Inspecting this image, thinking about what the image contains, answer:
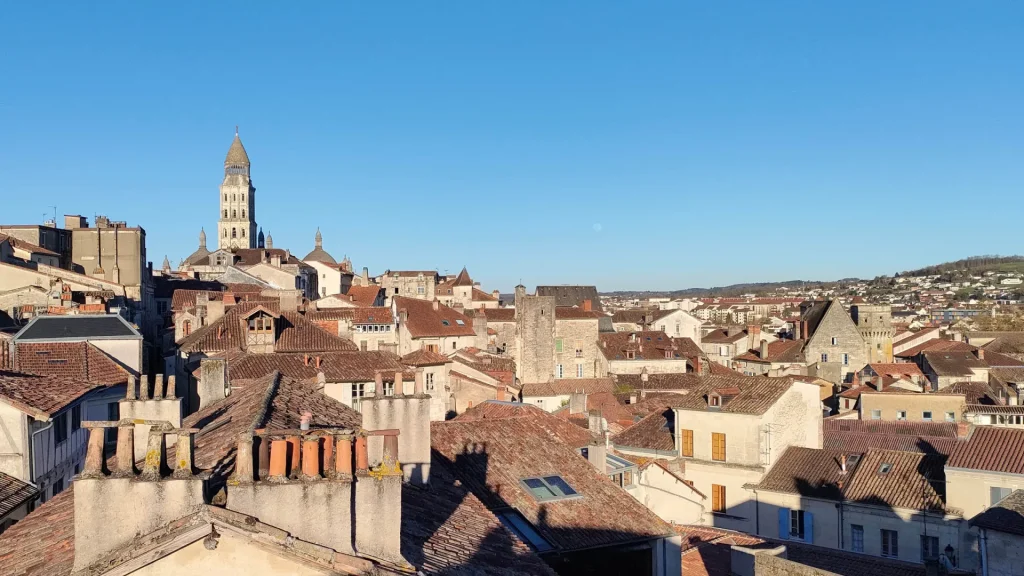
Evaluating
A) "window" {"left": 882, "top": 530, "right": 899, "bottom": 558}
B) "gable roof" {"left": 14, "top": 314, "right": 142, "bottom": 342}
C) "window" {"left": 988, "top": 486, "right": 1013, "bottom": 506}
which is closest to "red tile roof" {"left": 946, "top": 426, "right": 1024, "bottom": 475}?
"window" {"left": 988, "top": 486, "right": 1013, "bottom": 506}

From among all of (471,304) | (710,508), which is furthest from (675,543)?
(471,304)

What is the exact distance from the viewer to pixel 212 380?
1872cm

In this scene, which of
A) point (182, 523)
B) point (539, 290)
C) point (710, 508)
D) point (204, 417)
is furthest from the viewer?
point (539, 290)

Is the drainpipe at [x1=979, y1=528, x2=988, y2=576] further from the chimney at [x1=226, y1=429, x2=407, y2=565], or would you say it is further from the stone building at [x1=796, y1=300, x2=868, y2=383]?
A: the stone building at [x1=796, y1=300, x2=868, y2=383]

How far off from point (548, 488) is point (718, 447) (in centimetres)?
1533

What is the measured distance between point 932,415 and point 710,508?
2223 centimetres

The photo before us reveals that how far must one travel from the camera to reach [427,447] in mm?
13539

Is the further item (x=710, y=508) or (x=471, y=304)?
(x=471, y=304)

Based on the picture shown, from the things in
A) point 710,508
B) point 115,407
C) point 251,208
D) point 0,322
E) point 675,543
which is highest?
point 251,208

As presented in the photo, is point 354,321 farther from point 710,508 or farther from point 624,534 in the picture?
point 624,534

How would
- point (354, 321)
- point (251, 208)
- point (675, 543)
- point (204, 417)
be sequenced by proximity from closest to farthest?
point (204, 417), point (675, 543), point (354, 321), point (251, 208)

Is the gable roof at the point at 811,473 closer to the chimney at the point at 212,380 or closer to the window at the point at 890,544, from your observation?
the window at the point at 890,544

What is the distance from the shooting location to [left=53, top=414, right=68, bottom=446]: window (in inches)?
690

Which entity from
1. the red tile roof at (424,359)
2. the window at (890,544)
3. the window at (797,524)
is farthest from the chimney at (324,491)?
the red tile roof at (424,359)
